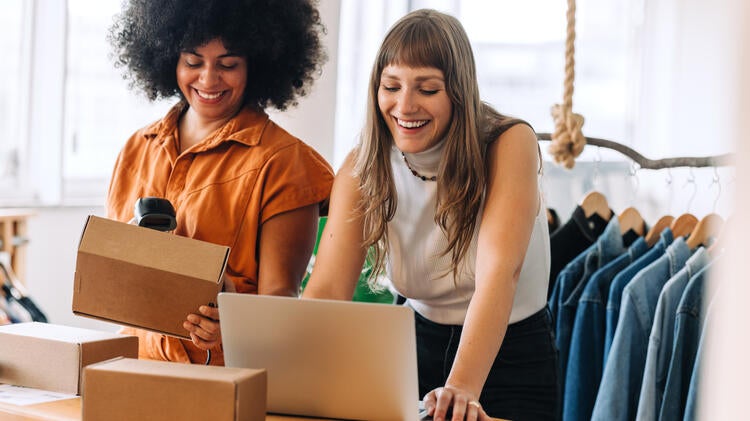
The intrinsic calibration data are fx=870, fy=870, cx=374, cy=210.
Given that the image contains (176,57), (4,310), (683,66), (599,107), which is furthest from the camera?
(599,107)

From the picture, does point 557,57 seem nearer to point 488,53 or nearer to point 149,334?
point 488,53

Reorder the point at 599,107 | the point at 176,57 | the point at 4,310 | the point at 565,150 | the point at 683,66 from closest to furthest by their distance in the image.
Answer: the point at 176,57 → the point at 565,150 → the point at 4,310 → the point at 683,66 → the point at 599,107

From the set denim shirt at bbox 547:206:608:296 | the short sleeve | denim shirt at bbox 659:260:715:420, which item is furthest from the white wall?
denim shirt at bbox 547:206:608:296

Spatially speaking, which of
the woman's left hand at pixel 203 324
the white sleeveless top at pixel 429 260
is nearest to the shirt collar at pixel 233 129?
the white sleeveless top at pixel 429 260

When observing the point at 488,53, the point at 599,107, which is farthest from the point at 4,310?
the point at 599,107

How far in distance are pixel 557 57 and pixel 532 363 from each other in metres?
2.36

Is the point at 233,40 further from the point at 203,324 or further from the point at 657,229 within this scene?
the point at 657,229

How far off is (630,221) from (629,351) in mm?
516

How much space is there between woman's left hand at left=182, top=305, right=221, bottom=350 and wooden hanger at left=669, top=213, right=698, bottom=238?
4.54ft

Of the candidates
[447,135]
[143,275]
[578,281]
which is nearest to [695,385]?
[578,281]

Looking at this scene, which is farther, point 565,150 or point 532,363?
point 565,150

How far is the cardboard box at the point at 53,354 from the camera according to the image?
1.40 m

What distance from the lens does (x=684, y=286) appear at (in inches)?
77.9

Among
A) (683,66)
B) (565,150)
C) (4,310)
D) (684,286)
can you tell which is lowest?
(4,310)
